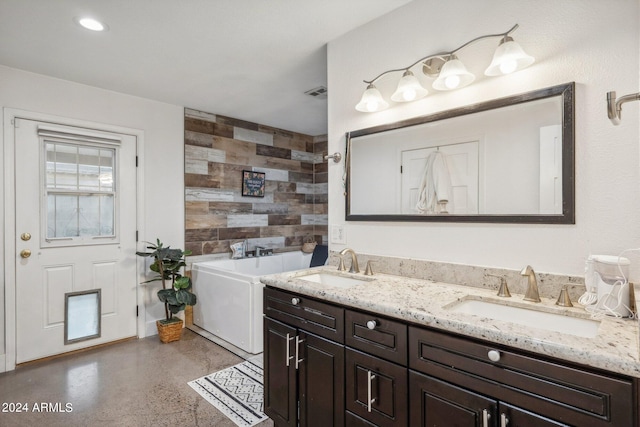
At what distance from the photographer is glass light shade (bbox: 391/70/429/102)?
1.76 metres

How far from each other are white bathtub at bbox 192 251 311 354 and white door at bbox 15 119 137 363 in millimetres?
667

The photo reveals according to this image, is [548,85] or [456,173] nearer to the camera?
[548,85]

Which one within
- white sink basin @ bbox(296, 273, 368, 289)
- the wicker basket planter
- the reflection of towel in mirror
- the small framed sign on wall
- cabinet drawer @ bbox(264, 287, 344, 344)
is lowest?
the wicker basket planter

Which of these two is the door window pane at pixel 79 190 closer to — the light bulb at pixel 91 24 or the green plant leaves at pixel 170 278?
the green plant leaves at pixel 170 278

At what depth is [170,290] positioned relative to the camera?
3281 millimetres

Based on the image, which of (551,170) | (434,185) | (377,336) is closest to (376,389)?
(377,336)

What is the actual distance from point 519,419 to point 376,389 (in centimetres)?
53

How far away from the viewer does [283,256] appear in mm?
4484

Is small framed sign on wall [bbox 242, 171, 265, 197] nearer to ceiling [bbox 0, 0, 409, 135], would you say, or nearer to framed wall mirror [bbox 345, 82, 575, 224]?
ceiling [bbox 0, 0, 409, 135]

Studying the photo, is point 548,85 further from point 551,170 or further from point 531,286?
point 531,286

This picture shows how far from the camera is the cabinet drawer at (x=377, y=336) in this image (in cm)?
128

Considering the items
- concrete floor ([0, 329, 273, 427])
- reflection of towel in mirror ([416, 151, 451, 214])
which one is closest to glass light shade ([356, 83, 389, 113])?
reflection of towel in mirror ([416, 151, 451, 214])

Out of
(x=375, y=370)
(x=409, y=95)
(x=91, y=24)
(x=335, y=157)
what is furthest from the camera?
(x=335, y=157)

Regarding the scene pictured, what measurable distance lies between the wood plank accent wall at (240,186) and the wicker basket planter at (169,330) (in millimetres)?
837
